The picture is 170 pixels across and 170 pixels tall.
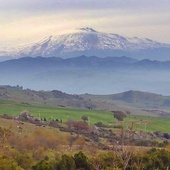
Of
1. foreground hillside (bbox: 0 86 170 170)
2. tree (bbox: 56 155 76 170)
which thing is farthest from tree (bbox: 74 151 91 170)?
tree (bbox: 56 155 76 170)

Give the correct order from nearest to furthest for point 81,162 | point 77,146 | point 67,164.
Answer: point 67,164 < point 81,162 < point 77,146

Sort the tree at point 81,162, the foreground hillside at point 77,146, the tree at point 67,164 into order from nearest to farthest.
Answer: the foreground hillside at point 77,146 < the tree at point 67,164 < the tree at point 81,162

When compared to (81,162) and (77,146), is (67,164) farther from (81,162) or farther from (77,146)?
(77,146)

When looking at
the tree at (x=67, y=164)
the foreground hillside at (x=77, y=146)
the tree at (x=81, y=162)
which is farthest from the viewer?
the tree at (x=81, y=162)

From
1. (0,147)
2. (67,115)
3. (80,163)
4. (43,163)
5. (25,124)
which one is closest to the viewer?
(0,147)

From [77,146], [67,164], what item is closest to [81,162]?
[67,164]

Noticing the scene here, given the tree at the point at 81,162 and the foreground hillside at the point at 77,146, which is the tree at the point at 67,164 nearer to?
the foreground hillside at the point at 77,146

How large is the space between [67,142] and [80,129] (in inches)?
1283

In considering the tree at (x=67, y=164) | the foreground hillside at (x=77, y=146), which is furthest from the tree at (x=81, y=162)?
the tree at (x=67, y=164)

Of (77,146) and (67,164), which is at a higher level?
(67,164)

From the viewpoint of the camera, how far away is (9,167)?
3988 cm

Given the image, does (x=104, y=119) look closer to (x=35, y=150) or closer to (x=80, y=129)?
(x=80, y=129)

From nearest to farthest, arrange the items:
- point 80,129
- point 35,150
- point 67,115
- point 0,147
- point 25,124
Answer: point 0,147 < point 35,150 < point 25,124 < point 80,129 < point 67,115

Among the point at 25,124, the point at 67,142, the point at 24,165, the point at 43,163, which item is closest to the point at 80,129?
the point at 25,124
